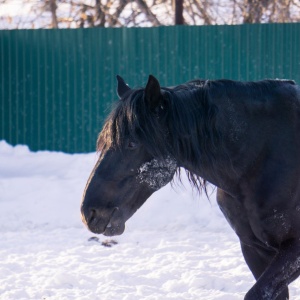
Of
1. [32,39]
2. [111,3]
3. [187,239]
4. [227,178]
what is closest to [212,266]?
[187,239]

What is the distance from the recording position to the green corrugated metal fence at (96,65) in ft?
31.7

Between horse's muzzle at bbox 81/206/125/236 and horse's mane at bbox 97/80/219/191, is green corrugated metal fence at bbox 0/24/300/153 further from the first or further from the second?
horse's muzzle at bbox 81/206/125/236

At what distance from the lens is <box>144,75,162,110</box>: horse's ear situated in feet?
11.1

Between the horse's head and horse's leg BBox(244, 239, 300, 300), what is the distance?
0.71 metres

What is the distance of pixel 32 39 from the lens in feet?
33.6

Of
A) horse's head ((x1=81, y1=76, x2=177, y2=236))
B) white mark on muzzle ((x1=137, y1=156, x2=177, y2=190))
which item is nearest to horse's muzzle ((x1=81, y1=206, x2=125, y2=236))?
horse's head ((x1=81, y1=76, x2=177, y2=236))

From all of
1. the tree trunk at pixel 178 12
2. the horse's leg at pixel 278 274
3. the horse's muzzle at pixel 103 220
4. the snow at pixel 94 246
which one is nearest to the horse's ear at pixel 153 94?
the horse's muzzle at pixel 103 220

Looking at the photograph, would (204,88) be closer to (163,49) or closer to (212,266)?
(212,266)

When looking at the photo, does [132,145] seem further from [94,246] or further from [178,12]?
[178,12]

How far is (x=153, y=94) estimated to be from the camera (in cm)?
345

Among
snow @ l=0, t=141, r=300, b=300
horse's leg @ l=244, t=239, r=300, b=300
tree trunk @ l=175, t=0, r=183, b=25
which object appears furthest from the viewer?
tree trunk @ l=175, t=0, r=183, b=25

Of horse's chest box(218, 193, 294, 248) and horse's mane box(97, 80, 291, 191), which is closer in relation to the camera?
horse's mane box(97, 80, 291, 191)

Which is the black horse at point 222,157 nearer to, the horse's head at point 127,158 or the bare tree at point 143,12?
the horse's head at point 127,158

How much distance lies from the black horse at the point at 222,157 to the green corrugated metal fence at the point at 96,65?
587 centimetres
